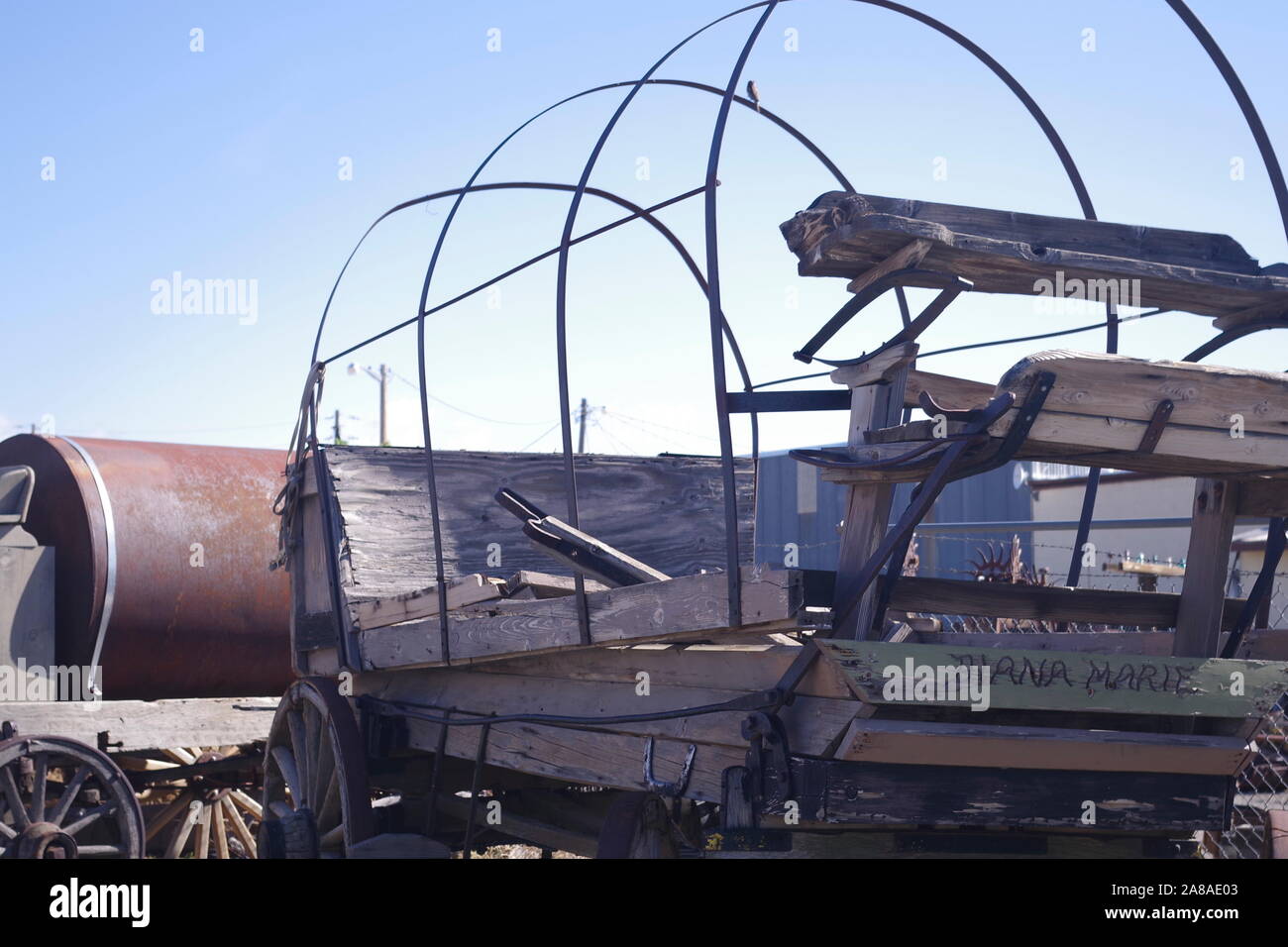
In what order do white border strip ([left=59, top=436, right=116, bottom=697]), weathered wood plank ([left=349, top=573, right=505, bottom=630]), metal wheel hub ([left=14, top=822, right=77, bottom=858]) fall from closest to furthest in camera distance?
weathered wood plank ([left=349, top=573, right=505, bottom=630]), metal wheel hub ([left=14, top=822, right=77, bottom=858]), white border strip ([left=59, top=436, right=116, bottom=697])

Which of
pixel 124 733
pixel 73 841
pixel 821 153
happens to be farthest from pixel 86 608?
pixel 821 153

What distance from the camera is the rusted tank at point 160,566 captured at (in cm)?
709

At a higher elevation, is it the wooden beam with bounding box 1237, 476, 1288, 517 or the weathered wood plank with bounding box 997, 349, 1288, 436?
the weathered wood plank with bounding box 997, 349, 1288, 436

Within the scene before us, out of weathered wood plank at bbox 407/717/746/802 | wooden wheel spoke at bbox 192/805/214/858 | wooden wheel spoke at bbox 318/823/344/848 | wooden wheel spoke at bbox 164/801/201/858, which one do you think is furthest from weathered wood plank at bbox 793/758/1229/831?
wooden wheel spoke at bbox 192/805/214/858

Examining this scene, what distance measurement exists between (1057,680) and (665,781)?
3.53ft

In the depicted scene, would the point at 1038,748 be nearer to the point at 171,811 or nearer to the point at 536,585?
the point at 536,585

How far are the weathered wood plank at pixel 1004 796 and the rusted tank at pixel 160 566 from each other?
5.59 meters

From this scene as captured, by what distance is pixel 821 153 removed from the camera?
468cm

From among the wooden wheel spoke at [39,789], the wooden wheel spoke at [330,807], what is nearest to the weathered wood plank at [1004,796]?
the wooden wheel spoke at [330,807]

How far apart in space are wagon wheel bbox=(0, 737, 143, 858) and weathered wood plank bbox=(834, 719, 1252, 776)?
16.9ft

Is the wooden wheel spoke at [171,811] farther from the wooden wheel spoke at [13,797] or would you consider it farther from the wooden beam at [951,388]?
the wooden beam at [951,388]

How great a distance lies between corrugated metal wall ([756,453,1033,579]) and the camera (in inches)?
662

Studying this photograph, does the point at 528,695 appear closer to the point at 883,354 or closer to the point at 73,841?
the point at 883,354

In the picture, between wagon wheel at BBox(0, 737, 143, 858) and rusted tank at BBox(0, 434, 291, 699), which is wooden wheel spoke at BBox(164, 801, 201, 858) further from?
wagon wheel at BBox(0, 737, 143, 858)
